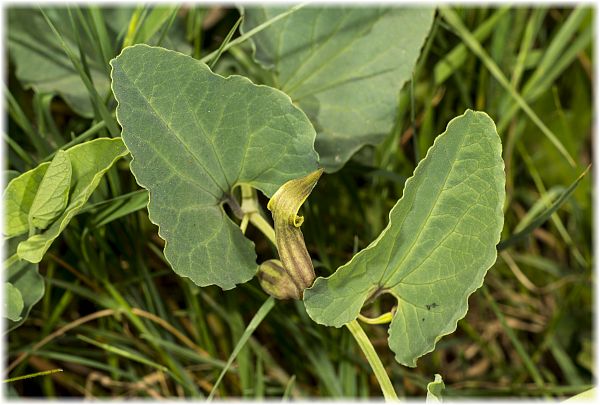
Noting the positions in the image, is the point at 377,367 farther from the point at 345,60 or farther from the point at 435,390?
the point at 345,60

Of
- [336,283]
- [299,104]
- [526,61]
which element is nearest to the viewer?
[336,283]

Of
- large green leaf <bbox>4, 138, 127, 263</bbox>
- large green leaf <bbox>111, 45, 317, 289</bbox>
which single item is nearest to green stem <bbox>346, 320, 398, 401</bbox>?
large green leaf <bbox>111, 45, 317, 289</bbox>

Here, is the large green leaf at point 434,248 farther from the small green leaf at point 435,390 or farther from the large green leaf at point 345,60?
the large green leaf at point 345,60

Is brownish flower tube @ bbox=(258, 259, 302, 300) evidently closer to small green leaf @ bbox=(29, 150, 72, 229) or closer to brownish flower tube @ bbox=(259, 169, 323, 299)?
brownish flower tube @ bbox=(259, 169, 323, 299)

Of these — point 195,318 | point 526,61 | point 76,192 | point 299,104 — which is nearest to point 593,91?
point 526,61

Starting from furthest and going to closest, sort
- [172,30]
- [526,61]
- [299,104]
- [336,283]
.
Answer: [526,61] → [172,30] → [299,104] → [336,283]

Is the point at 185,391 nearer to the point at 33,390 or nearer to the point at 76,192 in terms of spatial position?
the point at 33,390
